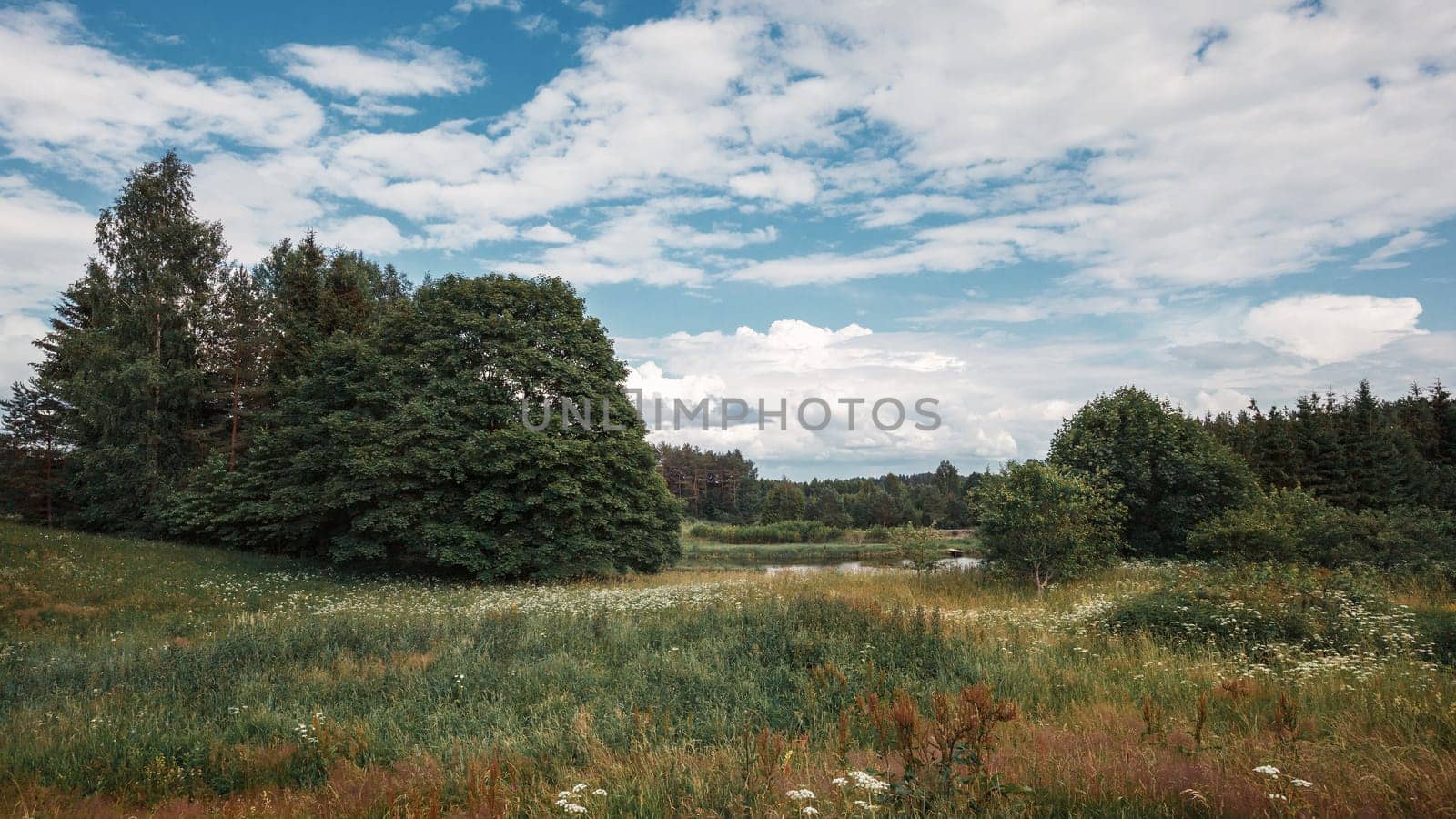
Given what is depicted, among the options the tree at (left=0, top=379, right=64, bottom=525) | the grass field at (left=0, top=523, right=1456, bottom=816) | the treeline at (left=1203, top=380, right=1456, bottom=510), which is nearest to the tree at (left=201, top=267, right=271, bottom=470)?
the tree at (left=0, top=379, right=64, bottom=525)

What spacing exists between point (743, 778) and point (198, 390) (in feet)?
122

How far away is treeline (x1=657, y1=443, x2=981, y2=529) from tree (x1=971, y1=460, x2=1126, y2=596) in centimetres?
6620

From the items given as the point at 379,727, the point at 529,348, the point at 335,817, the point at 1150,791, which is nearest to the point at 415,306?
the point at 529,348

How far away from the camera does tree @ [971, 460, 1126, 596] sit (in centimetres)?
1820

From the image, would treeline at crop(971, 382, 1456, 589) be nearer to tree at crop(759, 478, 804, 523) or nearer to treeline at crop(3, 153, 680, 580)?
treeline at crop(3, 153, 680, 580)

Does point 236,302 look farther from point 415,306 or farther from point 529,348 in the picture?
point 529,348

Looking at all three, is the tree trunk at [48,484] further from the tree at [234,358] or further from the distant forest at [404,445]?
the tree at [234,358]

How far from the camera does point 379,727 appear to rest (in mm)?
7609

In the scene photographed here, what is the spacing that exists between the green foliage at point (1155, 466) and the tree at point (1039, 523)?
6.83 metres

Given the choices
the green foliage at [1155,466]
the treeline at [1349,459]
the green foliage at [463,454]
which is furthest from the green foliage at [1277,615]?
the treeline at [1349,459]

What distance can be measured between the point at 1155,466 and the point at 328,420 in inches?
1256

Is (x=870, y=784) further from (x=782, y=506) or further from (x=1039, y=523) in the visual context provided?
(x=782, y=506)

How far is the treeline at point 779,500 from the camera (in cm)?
9469

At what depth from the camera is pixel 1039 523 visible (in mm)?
18188
